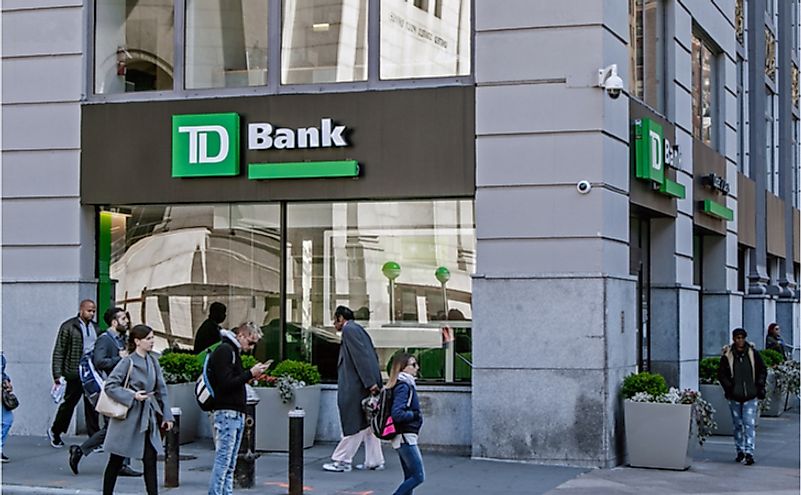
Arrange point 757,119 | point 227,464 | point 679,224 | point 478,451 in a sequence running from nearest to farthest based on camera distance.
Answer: point 227,464
point 478,451
point 679,224
point 757,119

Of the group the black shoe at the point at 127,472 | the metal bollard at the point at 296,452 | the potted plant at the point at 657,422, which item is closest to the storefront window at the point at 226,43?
the black shoe at the point at 127,472

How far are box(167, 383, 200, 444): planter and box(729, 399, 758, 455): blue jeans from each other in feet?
23.2

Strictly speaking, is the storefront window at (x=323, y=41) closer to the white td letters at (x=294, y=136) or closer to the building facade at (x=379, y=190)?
the building facade at (x=379, y=190)

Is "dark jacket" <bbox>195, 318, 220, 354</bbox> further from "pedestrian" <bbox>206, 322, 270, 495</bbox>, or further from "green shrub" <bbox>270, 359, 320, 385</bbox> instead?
"pedestrian" <bbox>206, 322, 270, 495</bbox>

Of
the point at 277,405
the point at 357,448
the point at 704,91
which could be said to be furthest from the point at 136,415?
the point at 704,91

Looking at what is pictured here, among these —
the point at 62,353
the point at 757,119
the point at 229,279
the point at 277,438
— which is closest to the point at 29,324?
the point at 62,353

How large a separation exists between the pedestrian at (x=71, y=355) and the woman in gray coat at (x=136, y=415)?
167 inches

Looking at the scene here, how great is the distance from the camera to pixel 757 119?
2848 cm

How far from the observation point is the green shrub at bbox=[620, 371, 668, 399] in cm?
1528

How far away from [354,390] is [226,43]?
5.64 metres

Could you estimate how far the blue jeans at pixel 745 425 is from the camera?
1590cm

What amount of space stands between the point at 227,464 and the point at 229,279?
5949 millimetres

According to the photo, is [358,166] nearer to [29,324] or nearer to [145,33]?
[145,33]

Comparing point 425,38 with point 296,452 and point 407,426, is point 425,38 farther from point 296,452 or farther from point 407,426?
point 407,426
